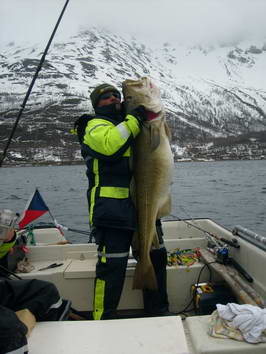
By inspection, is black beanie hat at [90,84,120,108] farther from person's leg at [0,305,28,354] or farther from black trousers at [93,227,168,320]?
person's leg at [0,305,28,354]

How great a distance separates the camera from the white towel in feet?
8.80

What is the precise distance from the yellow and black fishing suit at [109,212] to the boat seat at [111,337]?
121 cm

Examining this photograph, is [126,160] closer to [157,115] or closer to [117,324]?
[157,115]

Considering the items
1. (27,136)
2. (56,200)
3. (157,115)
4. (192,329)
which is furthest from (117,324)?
(27,136)

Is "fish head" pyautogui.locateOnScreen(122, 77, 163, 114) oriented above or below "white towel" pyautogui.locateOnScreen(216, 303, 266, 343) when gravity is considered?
above

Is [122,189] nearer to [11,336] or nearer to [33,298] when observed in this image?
[33,298]

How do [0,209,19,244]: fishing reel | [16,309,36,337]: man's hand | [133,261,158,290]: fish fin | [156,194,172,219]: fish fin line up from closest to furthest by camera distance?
[16,309,36,337]: man's hand < [0,209,19,244]: fishing reel < [133,261,158,290]: fish fin < [156,194,172,219]: fish fin

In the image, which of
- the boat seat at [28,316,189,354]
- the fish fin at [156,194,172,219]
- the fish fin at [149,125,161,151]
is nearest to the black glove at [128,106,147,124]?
the fish fin at [149,125,161,151]

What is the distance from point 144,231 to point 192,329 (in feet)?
5.11

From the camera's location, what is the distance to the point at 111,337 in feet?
9.14

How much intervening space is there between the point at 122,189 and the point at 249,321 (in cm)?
203

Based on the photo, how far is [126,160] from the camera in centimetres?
423

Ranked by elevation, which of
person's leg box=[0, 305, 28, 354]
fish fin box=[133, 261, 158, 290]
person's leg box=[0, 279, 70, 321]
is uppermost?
person's leg box=[0, 305, 28, 354]

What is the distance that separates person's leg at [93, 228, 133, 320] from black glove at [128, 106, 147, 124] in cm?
133
